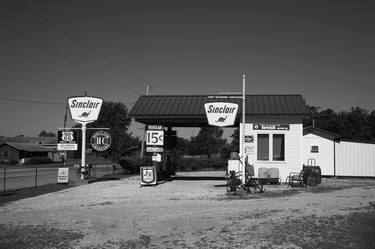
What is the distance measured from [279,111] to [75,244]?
15.4 meters

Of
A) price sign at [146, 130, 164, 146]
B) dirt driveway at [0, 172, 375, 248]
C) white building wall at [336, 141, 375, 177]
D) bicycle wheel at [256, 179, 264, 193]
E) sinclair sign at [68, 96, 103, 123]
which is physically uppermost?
sinclair sign at [68, 96, 103, 123]

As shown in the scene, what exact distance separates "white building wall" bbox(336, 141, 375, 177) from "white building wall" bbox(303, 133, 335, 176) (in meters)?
0.49

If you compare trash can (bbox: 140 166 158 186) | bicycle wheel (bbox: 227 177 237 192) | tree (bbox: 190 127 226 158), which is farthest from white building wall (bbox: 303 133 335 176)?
tree (bbox: 190 127 226 158)

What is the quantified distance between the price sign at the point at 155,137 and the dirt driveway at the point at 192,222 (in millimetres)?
5586

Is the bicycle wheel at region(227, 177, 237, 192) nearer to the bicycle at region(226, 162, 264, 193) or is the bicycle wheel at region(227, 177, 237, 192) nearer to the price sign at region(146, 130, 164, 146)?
the bicycle at region(226, 162, 264, 193)

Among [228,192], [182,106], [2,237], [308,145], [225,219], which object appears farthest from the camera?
[308,145]

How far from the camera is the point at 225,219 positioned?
1005cm

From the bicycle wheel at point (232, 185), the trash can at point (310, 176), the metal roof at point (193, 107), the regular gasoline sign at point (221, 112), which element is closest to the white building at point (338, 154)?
the metal roof at point (193, 107)

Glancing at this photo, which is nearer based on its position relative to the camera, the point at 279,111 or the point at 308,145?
the point at 279,111

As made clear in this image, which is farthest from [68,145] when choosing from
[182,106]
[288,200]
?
[288,200]

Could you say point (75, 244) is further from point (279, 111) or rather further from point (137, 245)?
point (279, 111)

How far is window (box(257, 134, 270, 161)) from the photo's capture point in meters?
21.1

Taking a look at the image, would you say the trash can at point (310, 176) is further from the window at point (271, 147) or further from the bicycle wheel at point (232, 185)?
the bicycle wheel at point (232, 185)

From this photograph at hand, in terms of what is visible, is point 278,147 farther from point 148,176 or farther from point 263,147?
point 148,176
